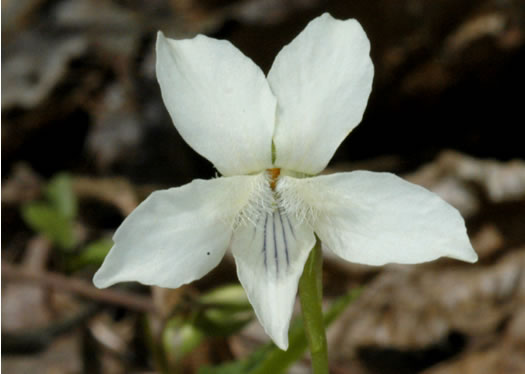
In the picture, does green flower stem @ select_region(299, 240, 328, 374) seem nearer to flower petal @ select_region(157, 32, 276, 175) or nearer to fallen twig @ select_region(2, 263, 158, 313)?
flower petal @ select_region(157, 32, 276, 175)

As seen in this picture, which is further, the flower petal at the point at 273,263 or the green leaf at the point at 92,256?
the green leaf at the point at 92,256

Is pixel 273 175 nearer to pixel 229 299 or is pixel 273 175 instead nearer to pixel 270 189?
pixel 270 189

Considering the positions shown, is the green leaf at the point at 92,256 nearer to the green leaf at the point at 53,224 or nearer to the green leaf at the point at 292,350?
the green leaf at the point at 53,224

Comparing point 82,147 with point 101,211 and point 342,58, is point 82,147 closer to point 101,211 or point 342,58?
point 101,211

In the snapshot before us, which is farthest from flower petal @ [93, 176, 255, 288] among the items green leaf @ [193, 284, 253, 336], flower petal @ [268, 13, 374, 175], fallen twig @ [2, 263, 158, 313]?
fallen twig @ [2, 263, 158, 313]

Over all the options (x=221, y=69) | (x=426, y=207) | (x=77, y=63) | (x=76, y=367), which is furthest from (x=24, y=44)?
(x=426, y=207)

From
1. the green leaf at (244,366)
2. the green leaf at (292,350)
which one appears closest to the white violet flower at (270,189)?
the green leaf at (292,350)

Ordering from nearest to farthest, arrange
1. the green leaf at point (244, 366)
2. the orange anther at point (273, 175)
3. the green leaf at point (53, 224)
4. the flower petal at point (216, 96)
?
the flower petal at point (216, 96)
the orange anther at point (273, 175)
the green leaf at point (244, 366)
the green leaf at point (53, 224)
